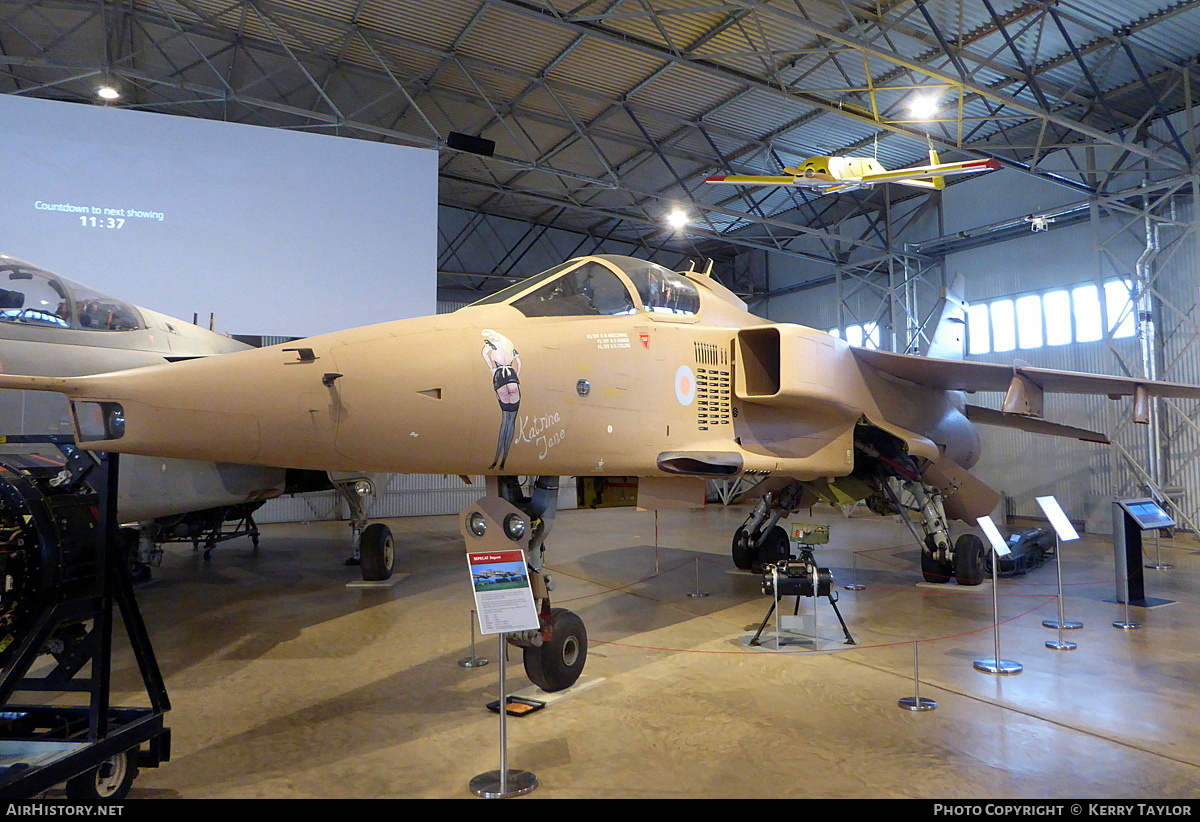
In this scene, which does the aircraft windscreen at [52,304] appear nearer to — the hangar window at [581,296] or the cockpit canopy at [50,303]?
the cockpit canopy at [50,303]

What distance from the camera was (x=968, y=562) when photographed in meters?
9.02

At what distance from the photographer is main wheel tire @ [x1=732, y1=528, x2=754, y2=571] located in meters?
10.3

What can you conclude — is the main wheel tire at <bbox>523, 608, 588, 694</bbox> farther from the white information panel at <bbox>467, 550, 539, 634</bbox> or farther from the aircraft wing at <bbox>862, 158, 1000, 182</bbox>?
the aircraft wing at <bbox>862, 158, 1000, 182</bbox>

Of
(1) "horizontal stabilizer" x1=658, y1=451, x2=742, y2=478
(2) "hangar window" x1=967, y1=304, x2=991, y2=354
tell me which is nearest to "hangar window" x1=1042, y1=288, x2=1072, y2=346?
(2) "hangar window" x1=967, y1=304, x2=991, y2=354

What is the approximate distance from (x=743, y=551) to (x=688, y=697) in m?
5.57

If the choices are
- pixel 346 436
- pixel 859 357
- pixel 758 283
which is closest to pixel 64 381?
pixel 346 436

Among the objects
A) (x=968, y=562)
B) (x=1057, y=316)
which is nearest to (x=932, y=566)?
(x=968, y=562)

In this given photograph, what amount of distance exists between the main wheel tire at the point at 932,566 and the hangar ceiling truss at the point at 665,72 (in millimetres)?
6332

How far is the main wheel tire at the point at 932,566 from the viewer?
9.16m

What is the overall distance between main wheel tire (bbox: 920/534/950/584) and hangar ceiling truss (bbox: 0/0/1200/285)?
6.33m

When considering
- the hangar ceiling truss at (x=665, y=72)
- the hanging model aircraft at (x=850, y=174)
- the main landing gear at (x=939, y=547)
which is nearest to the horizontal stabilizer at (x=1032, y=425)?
the main landing gear at (x=939, y=547)

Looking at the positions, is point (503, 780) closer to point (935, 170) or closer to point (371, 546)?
point (371, 546)

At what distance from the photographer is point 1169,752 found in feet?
12.9
